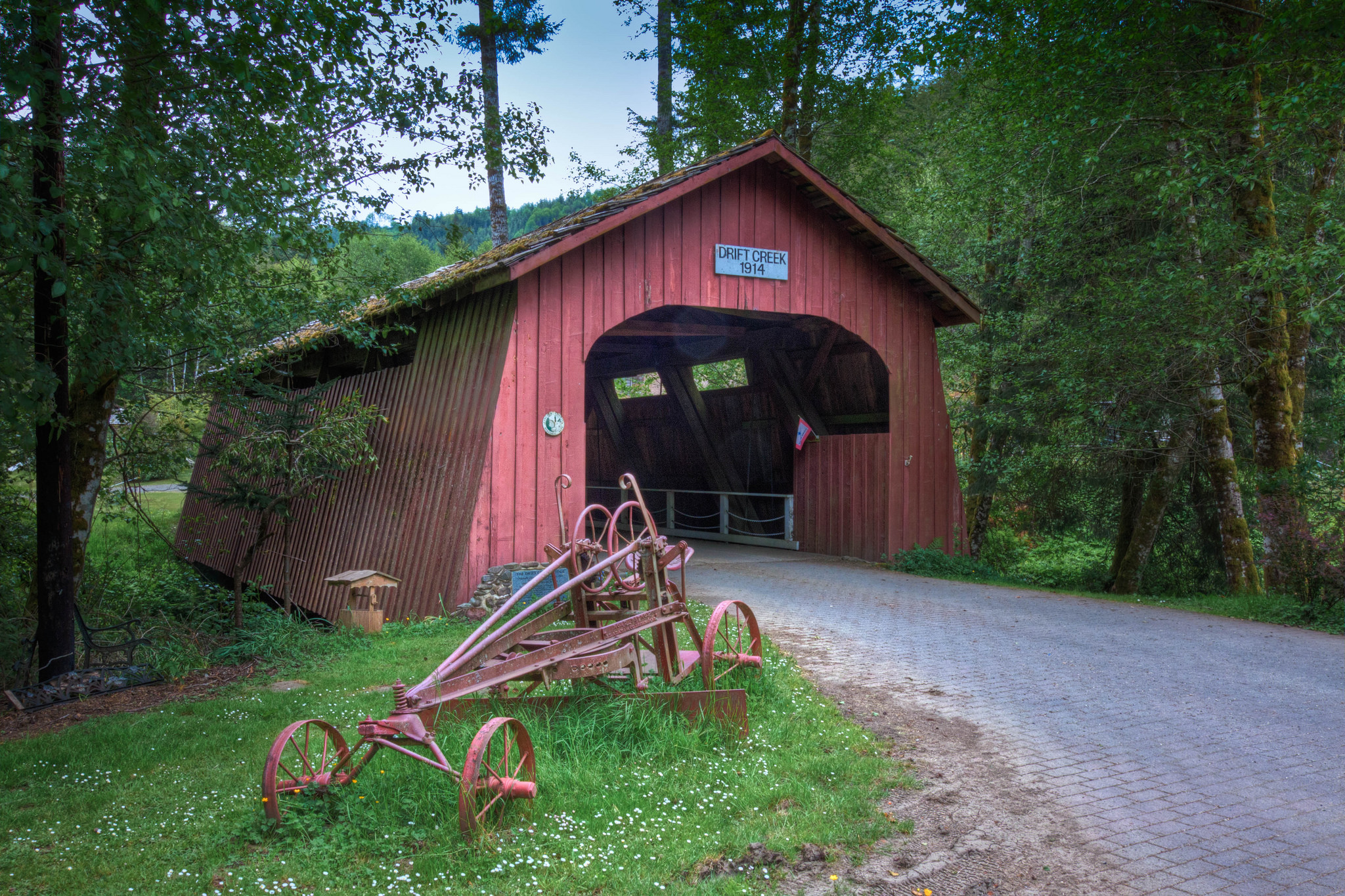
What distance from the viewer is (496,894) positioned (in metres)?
3.34

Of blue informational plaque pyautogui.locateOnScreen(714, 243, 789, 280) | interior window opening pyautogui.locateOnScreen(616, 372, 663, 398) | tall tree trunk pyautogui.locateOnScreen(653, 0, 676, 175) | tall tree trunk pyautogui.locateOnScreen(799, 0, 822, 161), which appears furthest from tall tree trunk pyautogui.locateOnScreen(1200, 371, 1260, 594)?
interior window opening pyautogui.locateOnScreen(616, 372, 663, 398)

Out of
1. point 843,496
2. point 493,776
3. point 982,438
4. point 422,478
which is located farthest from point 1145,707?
point 982,438

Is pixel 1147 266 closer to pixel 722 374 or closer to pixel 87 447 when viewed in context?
pixel 87 447

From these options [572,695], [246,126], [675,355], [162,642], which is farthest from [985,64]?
[162,642]

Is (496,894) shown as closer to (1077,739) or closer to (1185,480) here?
(1077,739)

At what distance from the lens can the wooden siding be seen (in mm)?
9797

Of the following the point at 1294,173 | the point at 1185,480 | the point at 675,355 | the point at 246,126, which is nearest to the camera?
the point at 246,126

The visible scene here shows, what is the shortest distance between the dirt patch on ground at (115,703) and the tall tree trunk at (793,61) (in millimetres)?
14796

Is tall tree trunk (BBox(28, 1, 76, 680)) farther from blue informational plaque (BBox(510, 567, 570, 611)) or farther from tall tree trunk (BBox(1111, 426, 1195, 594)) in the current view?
tall tree trunk (BBox(1111, 426, 1195, 594))

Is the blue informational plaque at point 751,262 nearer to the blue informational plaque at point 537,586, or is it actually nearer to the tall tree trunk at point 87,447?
the blue informational plaque at point 537,586

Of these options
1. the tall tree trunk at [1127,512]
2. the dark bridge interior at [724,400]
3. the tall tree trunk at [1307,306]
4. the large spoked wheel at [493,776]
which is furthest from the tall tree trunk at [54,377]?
the tall tree trunk at [1127,512]

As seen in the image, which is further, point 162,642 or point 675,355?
point 675,355

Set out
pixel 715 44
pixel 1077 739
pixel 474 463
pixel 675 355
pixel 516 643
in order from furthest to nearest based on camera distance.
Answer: pixel 715 44 → pixel 675 355 → pixel 474 463 → pixel 1077 739 → pixel 516 643

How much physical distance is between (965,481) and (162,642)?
1673 centimetres
